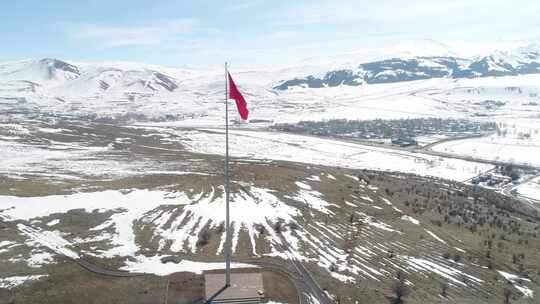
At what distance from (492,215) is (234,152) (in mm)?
71297

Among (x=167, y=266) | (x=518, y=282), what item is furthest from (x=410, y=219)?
(x=167, y=266)

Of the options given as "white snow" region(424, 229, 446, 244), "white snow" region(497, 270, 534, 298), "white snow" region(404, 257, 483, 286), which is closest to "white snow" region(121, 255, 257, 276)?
"white snow" region(404, 257, 483, 286)

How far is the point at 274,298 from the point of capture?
2806cm

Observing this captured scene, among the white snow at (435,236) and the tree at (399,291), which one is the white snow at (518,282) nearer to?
the white snow at (435,236)

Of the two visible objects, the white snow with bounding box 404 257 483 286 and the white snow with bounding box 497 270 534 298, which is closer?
the white snow with bounding box 497 270 534 298

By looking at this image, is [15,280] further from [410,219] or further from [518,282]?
[410,219]

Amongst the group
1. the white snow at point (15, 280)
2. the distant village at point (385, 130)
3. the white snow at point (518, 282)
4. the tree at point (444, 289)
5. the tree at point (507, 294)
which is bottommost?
the white snow at point (518, 282)

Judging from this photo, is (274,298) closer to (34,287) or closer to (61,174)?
(34,287)

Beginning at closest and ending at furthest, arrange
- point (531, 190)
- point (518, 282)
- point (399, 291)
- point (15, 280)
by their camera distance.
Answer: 1. point (15, 280)
2. point (399, 291)
3. point (518, 282)
4. point (531, 190)

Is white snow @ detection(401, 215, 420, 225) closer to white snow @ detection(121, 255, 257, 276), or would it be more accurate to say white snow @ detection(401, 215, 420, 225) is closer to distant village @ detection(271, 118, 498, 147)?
white snow @ detection(121, 255, 257, 276)

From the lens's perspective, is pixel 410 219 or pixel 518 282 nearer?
pixel 518 282

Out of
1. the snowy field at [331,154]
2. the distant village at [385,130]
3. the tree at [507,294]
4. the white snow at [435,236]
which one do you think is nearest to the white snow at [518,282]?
the tree at [507,294]

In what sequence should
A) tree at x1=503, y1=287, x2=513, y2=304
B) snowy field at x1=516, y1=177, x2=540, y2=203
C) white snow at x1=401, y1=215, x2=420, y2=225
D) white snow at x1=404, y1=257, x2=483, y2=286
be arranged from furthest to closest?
snowy field at x1=516, y1=177, x2=540, y2=203 < white snow at x1=401, y1=215, x2=420, y2=225 < white snow at x1=404, y1=257, x2=483, y2=286 < tree at x1=503, y1=287, x2=513, y2=304

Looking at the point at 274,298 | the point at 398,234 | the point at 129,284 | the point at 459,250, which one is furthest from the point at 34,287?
the point at 459,250
